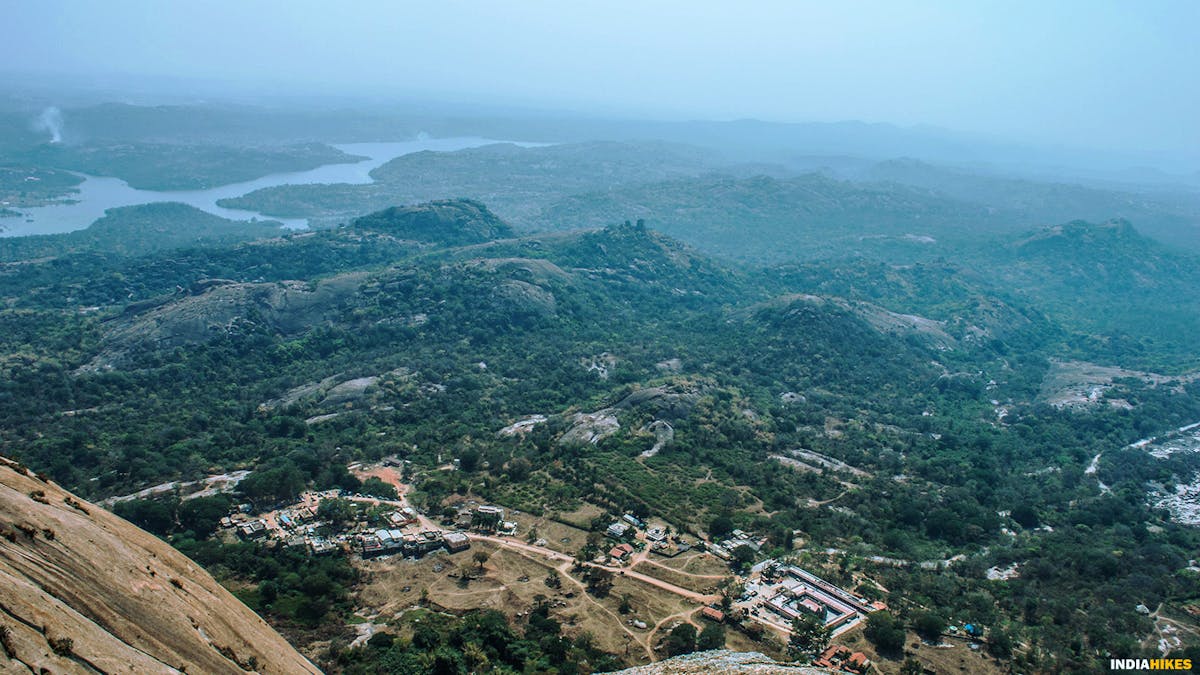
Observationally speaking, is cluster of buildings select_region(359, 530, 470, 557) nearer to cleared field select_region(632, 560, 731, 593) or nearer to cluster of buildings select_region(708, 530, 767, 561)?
cleared field select_region(632, 560, 731, 593)

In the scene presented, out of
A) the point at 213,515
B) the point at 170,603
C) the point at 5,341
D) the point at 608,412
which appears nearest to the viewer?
the point at 170,603

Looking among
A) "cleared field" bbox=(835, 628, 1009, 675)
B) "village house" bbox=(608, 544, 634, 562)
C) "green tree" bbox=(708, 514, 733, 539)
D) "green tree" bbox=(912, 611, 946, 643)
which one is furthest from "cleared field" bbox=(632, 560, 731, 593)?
"green tree" bbox=(912, 611, 946, 643)

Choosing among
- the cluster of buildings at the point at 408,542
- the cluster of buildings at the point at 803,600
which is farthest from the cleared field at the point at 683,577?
the cluster of buildings at the point at 408,542

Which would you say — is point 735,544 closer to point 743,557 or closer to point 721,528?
point 721,528

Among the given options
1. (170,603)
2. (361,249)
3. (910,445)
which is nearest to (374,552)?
(170,603)

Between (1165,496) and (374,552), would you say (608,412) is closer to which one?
(374,552)

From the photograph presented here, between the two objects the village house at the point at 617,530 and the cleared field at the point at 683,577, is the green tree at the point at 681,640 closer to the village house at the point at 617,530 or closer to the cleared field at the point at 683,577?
the cleared field at the point at 683,577

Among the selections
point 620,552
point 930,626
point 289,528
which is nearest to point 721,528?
point 620,552
